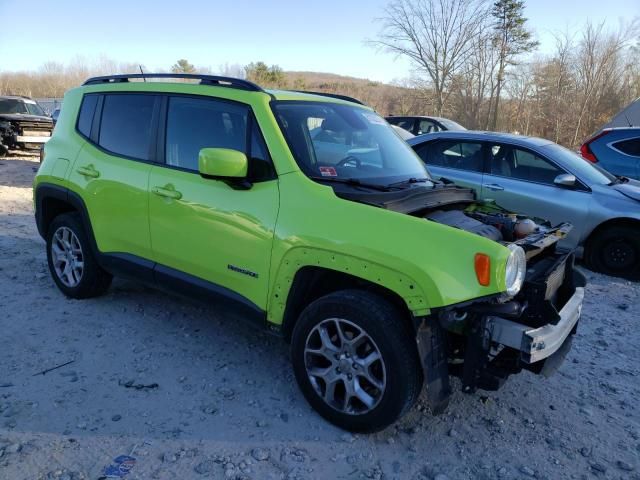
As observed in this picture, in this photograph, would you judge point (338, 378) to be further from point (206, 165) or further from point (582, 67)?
point (582, 67)

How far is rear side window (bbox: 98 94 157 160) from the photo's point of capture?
378 cm

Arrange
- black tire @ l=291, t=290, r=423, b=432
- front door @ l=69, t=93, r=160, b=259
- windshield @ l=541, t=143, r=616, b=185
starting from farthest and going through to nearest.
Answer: windshield @ l=541, t=143, r=616, b=185 → front door @ l=69, t=93, r=160, b=259 → black tire @ l=291, t=290, r=423, b=432

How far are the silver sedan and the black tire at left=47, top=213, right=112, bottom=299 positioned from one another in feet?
15.1

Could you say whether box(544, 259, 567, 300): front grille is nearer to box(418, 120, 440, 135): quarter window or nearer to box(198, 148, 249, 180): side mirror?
box(198, 148, 249, 180): side mirror

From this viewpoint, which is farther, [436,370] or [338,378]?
[338,378]

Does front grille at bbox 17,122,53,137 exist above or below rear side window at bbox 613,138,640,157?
below

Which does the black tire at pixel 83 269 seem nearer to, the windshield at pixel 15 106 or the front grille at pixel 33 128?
the front grille at pixel 33 128

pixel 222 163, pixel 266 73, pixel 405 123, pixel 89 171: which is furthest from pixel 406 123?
pixel 266 73

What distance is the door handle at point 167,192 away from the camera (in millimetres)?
3393

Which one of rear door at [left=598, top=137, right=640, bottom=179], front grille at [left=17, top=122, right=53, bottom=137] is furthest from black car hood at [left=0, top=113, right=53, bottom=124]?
rear door at [left=598, top=137, right=640, bottom=179]

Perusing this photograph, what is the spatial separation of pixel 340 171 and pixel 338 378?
1.29 metres

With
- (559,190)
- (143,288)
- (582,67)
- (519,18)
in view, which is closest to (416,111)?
(519,18)

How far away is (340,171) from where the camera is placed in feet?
10.5

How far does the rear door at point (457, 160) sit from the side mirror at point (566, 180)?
3.09 feet
